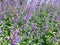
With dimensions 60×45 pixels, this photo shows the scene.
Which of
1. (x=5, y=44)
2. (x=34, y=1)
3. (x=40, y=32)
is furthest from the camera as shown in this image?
(x=34, y=1)

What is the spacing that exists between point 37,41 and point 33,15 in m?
0.46

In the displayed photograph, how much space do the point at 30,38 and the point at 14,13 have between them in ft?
1.63

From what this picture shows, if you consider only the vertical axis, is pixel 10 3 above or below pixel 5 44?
above

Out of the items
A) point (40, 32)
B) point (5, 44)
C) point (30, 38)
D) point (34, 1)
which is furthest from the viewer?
point (34, 1)

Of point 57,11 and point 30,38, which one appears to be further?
point 57,11

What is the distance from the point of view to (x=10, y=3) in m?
3.24

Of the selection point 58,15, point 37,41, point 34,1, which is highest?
point 34,1

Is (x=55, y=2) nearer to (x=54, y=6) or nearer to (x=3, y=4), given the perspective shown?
(x=54, y=6)

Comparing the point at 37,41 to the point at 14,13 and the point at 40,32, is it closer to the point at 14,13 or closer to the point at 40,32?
the point at 40,32

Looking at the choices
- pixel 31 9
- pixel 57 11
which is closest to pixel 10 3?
pixel 31 9

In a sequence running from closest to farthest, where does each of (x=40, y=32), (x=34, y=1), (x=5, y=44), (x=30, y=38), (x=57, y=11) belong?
(x=5, y=44)
(x=30, y=38)
(x=40, y=32)
(x=34, y=1)
(x=57, y=11)

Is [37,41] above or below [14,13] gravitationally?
below

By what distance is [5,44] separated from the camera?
2.68m

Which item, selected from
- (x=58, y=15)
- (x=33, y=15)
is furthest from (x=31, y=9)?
(x=58, y=15)
